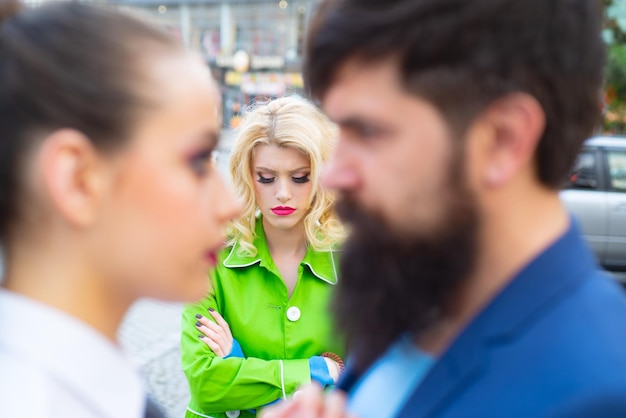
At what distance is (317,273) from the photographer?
2355mm

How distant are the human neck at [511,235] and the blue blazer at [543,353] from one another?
0.10 ft

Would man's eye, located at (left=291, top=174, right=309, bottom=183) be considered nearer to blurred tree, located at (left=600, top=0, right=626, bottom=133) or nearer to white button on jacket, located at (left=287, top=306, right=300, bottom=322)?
white button on jacket, located at (left=287, top=306, right=300, bottom=322)

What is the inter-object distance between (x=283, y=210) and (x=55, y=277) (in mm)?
1530

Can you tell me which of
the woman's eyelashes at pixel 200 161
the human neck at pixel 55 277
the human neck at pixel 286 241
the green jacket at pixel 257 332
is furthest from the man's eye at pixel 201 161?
the human neck at pixel 286 241

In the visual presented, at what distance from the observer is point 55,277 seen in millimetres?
960

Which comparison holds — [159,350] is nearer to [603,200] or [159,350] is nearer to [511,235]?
[511,235]

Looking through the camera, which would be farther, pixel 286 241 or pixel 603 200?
pixel 603 200

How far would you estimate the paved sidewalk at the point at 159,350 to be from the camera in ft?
14.2

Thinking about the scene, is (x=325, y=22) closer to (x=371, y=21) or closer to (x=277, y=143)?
(x=371, y=21)

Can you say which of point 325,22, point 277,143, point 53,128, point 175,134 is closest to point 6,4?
point 53,128

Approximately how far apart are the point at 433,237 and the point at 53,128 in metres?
0.64

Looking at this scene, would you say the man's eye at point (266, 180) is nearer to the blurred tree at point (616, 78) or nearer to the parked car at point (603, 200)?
the parked car at point (603, 200)

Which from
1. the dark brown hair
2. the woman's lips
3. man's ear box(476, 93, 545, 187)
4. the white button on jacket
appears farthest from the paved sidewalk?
man's ear box(476, 93, 545, 187)

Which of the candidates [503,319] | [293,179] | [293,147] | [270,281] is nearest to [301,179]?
[293,179]
